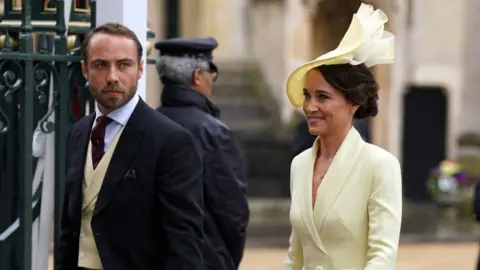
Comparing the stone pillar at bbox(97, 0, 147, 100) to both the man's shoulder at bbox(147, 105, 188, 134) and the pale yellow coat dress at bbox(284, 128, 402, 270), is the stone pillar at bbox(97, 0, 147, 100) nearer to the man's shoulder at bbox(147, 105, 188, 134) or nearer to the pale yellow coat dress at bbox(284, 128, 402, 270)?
the man's shoulder at bbox(147, 105, 188, 134)

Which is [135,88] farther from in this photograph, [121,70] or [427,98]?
[427,98]

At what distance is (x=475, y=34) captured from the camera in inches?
807

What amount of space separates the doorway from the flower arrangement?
2.47 feet

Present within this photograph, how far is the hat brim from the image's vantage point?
12.9 feet

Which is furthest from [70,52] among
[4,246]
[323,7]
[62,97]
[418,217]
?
[323,7]

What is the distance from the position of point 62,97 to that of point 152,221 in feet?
3.55

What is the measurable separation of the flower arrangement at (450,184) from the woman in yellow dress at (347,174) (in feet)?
44.0

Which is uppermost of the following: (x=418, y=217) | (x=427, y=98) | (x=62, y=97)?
(x=62, y=97)

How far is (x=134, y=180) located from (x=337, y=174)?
0.69m

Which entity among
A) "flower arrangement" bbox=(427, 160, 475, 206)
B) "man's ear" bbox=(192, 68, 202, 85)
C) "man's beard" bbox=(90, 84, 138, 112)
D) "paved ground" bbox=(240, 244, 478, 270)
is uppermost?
"man's beard" bbox=(90, 84, 138, 112)

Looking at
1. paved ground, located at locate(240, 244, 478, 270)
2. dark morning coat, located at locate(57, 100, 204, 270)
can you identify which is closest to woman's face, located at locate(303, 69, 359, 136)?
dark morning coat, located at locate(57, 100, 204, 270)

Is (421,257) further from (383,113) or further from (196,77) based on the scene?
(196,77)

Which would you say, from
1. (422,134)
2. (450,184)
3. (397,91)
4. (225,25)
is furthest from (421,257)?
(422,134)

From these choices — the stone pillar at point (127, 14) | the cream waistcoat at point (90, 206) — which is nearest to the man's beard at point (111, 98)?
the cream waistcoat at point (90, 206)
